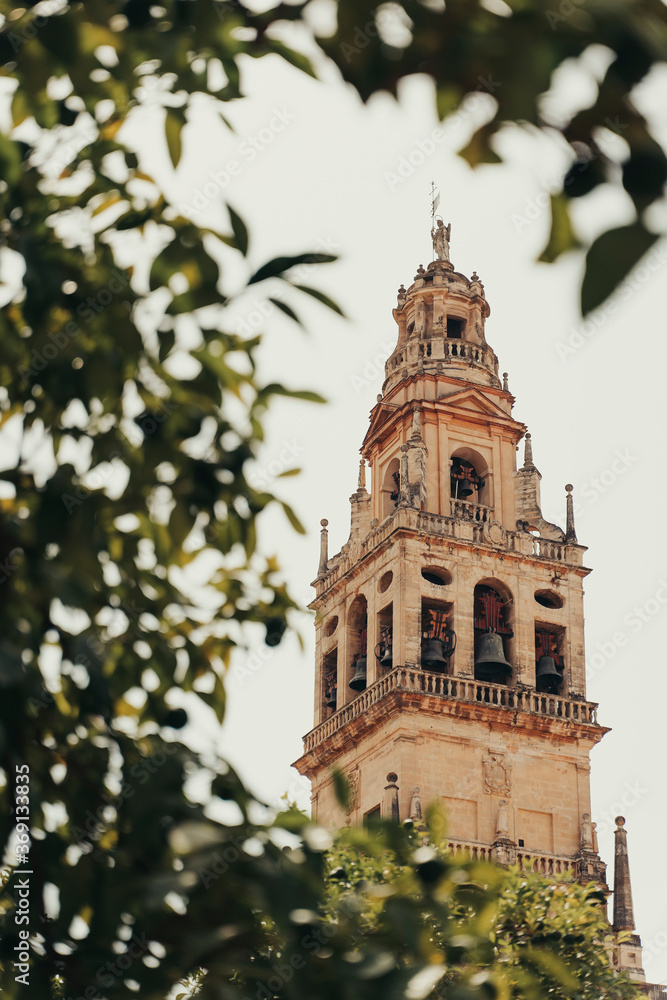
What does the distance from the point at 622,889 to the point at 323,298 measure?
35.2 metres

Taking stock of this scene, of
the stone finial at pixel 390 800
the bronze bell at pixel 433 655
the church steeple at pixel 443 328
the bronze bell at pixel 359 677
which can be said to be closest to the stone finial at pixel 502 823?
the stone finial at pixel 390 800

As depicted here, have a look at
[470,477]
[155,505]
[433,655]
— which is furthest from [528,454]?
[155,505]

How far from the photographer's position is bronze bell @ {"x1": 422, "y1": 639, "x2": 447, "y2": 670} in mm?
36281

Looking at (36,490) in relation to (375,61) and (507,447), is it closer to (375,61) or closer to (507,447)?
(375,61)

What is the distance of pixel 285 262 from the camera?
3891 millimetres

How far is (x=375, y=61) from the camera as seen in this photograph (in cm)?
332

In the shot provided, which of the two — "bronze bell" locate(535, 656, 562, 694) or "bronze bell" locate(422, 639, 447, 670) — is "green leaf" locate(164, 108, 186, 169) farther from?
"bronze bell" locate(535, 656, 562, 694)

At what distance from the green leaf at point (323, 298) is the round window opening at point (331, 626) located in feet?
122

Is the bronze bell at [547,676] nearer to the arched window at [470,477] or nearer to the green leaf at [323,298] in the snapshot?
the arched window at [470,477]

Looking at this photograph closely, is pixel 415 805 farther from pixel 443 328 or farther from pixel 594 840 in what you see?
pixel 443 328

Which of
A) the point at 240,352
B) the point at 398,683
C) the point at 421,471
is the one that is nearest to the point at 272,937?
the point at 240,352

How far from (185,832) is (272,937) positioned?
1026 mm

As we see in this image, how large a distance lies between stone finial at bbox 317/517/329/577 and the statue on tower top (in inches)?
360

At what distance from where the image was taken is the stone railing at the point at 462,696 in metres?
35.6
